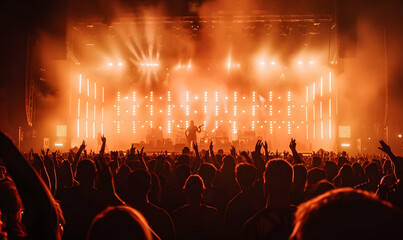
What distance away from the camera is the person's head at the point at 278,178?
3.13 metres

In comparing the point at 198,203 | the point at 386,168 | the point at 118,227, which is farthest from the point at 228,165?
the point at 118,227

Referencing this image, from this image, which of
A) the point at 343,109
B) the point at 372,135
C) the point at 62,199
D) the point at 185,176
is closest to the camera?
the point at 62,199

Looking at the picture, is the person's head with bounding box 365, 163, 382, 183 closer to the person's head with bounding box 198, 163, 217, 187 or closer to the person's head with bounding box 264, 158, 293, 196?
the person's head with bounding box 198, 163, 217, 187

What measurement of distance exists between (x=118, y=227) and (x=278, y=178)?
2.02 metres

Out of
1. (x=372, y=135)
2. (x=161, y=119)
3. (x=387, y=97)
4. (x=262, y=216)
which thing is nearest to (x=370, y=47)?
(x=387, y=97)

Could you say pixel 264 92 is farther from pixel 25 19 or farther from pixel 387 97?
A: pixel 25 19

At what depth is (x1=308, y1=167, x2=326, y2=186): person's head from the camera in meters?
5.34

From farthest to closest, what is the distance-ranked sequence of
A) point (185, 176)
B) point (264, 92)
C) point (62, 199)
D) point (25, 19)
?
point (264, 92)
point (25, 19)
point (185, 176)
point (62, 199)

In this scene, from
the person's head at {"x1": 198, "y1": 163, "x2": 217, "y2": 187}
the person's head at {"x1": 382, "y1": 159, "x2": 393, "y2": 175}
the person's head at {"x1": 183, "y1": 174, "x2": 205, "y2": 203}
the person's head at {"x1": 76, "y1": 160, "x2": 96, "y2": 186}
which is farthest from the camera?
the person's head at {"x1": 382, "y1": 159, "x2": 393, "y2": 175}

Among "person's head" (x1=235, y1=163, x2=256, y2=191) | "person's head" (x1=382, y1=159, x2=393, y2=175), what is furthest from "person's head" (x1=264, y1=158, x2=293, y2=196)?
"person's head" (x1=382, y1=159, x2=393, y2=175)

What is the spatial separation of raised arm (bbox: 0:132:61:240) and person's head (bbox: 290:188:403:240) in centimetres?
98

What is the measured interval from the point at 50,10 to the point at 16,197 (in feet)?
54.2

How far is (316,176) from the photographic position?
5355mm

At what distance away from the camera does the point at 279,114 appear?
33156mm
